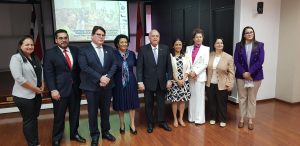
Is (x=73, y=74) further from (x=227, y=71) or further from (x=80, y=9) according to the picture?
(x=80, y=9)

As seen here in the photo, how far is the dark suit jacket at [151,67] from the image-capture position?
322 cm

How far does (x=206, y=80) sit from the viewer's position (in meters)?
3.59

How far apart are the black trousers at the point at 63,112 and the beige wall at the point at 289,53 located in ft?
14.0

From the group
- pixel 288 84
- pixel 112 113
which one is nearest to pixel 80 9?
pixel 112 113

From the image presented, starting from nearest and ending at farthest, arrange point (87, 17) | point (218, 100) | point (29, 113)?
point (29, 113), point (218, 100), point (87, 17)

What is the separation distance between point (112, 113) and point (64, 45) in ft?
6.41

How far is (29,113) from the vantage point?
2.65m

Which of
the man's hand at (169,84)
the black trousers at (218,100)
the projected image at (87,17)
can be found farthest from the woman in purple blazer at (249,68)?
the projected image at (87,17)

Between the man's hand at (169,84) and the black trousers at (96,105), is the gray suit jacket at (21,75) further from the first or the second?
the man's hand at (169,84)

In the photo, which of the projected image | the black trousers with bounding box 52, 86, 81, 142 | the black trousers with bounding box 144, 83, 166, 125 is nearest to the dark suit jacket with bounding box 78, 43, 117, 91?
the black trousers with bounding box 52, 86, 81, 142

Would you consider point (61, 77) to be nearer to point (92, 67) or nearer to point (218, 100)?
point (92, 67)

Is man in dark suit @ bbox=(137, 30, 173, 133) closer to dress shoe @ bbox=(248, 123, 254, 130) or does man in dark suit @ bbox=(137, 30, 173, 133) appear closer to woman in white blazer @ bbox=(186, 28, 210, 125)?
woman in white blazer @ bbox=(186, 28, 210, 125)

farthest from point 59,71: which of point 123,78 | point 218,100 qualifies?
point 218,100

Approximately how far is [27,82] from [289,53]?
4.82m
